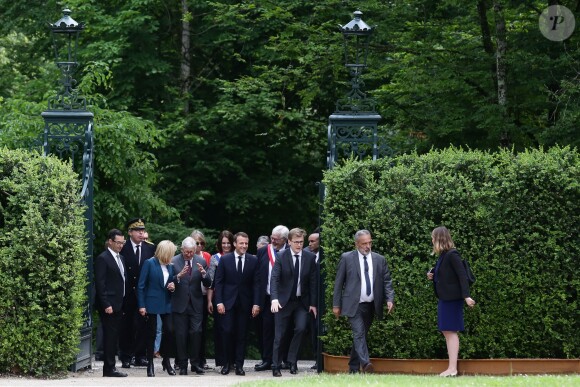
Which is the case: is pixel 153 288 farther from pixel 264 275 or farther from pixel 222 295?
pixel 264 275

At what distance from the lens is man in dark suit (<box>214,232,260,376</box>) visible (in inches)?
676

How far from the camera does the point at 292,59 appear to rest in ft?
82.9

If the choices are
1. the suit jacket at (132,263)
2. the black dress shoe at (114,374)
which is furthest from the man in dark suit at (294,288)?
the suit jacket at (132,263)

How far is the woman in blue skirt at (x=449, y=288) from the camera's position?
574 inches

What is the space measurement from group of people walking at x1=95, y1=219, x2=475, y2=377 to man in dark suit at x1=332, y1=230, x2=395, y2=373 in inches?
0.5

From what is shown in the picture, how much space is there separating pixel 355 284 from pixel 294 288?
1889 mm

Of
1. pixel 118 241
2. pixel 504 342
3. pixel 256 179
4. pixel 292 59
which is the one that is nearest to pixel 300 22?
pixel 292 59

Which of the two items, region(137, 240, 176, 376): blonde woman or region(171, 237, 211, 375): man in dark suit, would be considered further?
region(171, 237, 211, 375): man in dark suit

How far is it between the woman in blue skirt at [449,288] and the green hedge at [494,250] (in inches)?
21.9

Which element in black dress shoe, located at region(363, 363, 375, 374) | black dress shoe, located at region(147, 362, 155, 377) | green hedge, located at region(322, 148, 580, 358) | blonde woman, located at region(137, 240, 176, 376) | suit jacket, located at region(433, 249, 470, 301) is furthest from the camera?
blonde woman, located at region(137, 240, 176, 376)

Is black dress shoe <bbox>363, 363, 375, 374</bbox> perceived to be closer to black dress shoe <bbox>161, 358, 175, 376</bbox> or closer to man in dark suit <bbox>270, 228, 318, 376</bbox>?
man in dark suit <bbox>270, 228, 318, 376</bbox>

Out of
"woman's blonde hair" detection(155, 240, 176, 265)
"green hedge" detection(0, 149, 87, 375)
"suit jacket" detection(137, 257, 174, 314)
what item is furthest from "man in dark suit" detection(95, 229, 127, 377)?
"green hedge" detection(0, 149, 87, 375)

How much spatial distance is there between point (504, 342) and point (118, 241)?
16.8 ft

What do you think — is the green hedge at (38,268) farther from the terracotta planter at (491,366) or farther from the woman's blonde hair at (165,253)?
the terracotta planter at (491,366)
